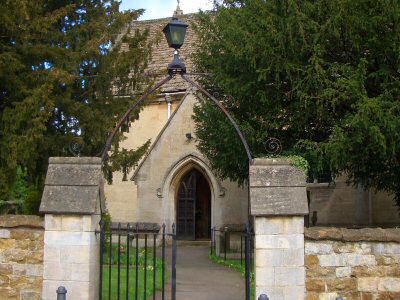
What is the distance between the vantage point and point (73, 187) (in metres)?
8.04

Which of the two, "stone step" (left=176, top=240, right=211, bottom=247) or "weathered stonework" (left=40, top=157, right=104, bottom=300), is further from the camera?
"stone step" (left=176, top=240, right=211, bottom=247)

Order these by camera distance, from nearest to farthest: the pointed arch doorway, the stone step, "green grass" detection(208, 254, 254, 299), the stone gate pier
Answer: the stone gate pier
"green grass" detection(208, 254, 254, 299)
the stone step
the pointed arch doorway

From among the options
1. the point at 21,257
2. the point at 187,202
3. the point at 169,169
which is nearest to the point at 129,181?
the point at 187,202

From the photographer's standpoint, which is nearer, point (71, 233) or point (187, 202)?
point (71, 233)

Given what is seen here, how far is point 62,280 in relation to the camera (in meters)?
7.88

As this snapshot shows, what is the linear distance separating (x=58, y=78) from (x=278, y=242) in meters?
7.47

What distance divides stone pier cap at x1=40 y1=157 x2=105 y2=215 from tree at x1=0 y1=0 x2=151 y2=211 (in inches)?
176

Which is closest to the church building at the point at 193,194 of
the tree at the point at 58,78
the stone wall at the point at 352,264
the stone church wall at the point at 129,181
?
the stone church wall at the point at 129,181

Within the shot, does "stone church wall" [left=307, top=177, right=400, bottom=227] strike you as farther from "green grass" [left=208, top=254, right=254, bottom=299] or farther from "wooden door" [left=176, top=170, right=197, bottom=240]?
"green grass" [left=208, top=254, right=254, bottom=299]

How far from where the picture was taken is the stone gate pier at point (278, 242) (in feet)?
25.2

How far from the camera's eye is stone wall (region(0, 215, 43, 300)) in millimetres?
8109

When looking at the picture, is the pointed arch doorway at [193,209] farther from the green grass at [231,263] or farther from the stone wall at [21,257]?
the stone wall at [21,257]

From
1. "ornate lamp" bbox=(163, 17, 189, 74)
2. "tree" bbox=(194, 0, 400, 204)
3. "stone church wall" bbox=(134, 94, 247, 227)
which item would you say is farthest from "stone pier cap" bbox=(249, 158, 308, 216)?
"stone church wall" bbox=(134, 94, 247, 227)

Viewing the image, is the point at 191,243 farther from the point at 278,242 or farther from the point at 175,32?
the point at 278,242
